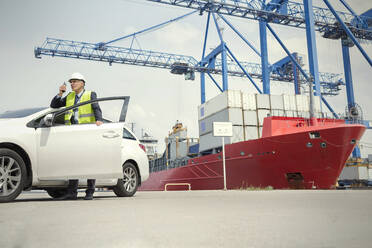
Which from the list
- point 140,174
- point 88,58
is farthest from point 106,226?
point 88,58

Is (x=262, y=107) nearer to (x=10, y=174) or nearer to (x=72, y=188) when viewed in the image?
(x=72, y=188)

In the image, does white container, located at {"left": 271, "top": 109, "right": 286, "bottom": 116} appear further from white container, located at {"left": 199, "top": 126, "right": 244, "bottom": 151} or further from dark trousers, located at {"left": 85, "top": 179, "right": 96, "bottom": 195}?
dark trousers, located at {"left": 85, "top": 179, "right": 96, "bottom": 195}

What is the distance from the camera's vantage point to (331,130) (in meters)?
12.9

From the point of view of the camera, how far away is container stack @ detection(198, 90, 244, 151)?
59.5 feet

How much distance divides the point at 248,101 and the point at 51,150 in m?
15.0

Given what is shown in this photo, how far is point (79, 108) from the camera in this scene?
5.67 m

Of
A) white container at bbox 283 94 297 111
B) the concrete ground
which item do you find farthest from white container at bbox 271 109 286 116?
the concrete ground

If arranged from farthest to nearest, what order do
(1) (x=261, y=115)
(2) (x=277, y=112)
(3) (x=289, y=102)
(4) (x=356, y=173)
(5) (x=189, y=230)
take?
(4) (x=356, y=173) → (3) (x=289, y=102) → (2) (x=277, y=112) → (1) (x=261, y=115) → (5) (x=189, y=230)

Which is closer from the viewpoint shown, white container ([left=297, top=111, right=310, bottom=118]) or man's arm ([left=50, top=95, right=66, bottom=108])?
man's arm ([left=50, top=95, right=66, bottom=108])

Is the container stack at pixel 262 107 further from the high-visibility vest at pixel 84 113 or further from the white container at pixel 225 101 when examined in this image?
the high-visibility vest at pixel 84 113

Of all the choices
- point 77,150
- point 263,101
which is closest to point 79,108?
point 77,150

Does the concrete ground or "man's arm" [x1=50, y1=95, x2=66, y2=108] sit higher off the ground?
"man's arm" [x1=50, y1=95, x2=66, y2=108]

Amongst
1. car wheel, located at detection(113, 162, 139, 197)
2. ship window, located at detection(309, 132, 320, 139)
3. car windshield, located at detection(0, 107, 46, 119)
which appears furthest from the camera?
ship window, located at detection(309, 132, 320, 139)

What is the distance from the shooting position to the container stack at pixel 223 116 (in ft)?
59.5
